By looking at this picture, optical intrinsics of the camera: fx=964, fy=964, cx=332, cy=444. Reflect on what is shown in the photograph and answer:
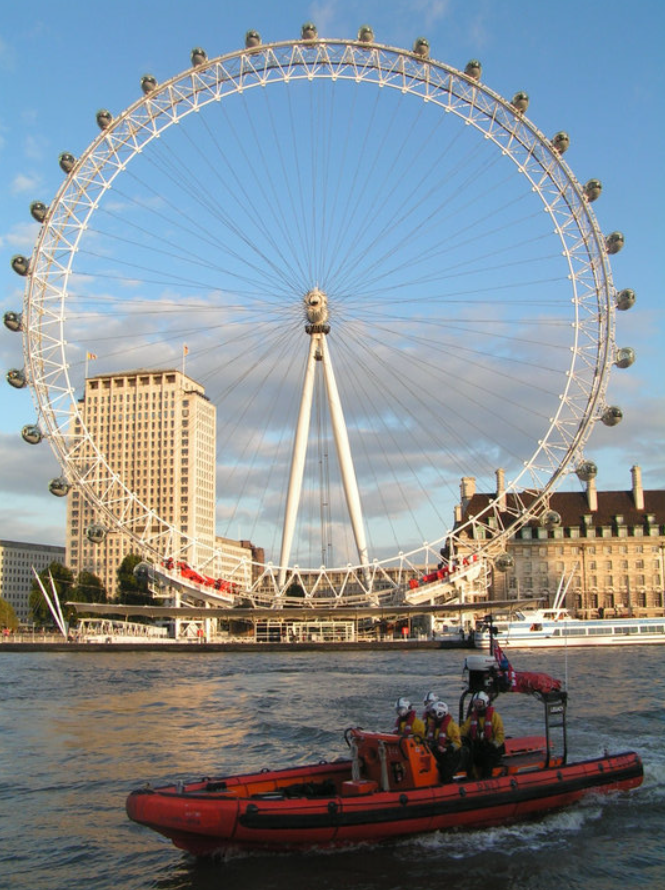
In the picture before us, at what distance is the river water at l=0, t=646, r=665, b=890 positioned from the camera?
20219 millimetres

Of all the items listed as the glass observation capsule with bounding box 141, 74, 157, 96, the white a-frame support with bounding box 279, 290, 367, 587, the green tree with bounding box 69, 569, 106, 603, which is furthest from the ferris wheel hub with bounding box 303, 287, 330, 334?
the green tree with bounding box 69, 569, 106, 603

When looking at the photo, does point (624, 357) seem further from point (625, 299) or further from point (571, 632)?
point (571, 632)

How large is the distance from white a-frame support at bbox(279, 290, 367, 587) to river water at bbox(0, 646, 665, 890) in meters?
16.1

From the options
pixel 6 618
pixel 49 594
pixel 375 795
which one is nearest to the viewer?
pixel 375 795

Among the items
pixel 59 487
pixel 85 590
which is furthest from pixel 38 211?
pixel 85 590

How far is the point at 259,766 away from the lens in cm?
3050

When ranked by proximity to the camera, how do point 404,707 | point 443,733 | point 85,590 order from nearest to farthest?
point 443,733
point 404,707
point 85,590

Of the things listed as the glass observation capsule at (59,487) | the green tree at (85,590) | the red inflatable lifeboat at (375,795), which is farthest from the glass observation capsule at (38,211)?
the green tree at (85,590)

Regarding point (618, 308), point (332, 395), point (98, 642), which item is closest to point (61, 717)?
point (332, 395)

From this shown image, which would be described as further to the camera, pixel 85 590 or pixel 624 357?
pixel 85 590

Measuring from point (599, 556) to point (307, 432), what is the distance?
7639cm

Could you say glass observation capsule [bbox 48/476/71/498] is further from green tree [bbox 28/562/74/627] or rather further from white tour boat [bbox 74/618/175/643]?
green tree [bbox 28/562/74/627]

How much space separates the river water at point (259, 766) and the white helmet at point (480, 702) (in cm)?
281

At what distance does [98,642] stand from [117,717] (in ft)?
236
